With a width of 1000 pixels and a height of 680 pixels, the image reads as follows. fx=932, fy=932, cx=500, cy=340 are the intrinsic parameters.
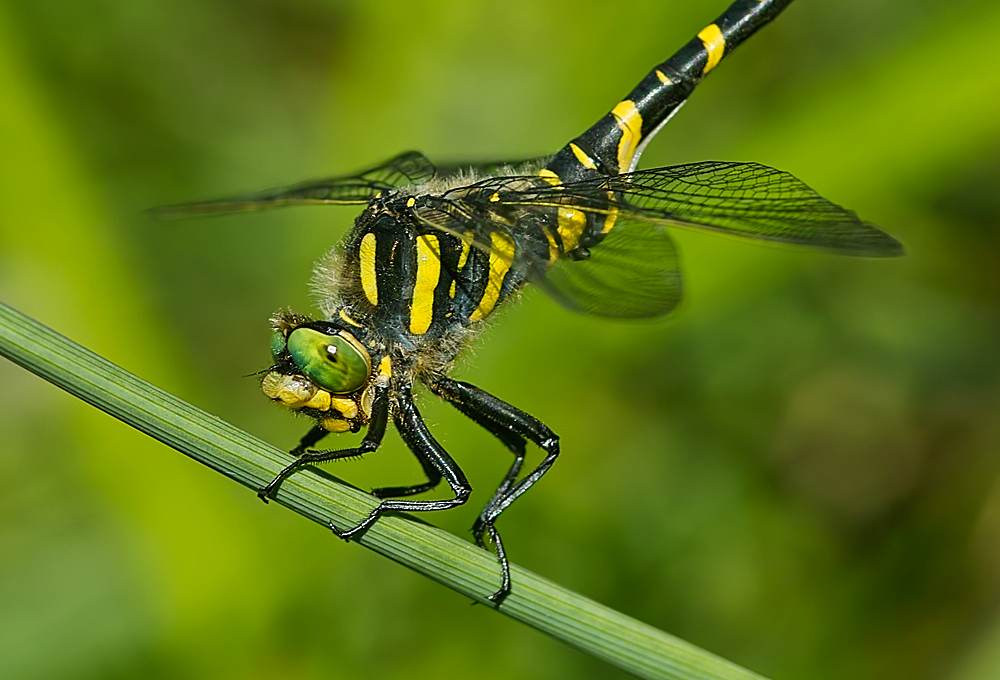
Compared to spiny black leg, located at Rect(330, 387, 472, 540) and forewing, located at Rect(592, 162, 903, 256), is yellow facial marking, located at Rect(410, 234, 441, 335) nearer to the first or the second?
spiny black leg, located at Rect(330, 387, 472, 540)

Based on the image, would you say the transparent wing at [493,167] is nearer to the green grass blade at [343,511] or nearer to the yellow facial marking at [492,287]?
the yellow facial marking at [492,287]

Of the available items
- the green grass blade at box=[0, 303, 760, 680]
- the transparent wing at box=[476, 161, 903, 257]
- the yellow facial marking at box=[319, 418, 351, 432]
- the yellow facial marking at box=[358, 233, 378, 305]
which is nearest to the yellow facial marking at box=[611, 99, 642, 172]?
the transparent wing at box=[476, 161, 903, 257]

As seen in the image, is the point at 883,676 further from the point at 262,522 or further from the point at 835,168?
the point at 262,522

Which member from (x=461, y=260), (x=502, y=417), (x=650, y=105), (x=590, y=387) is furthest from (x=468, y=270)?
(x=590, y=387)

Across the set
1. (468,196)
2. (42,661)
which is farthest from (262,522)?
(468,196)

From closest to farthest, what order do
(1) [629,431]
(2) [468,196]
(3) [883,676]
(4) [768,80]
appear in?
(2) [468,196] → (3) [883,676] → (1) [629,431] → (4) [768,80]

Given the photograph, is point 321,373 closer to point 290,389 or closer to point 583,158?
point 290,389

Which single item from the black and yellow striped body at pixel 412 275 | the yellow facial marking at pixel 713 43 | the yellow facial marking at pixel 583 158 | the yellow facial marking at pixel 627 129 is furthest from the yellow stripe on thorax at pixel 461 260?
the yellow facial marking at pixel 713 43
